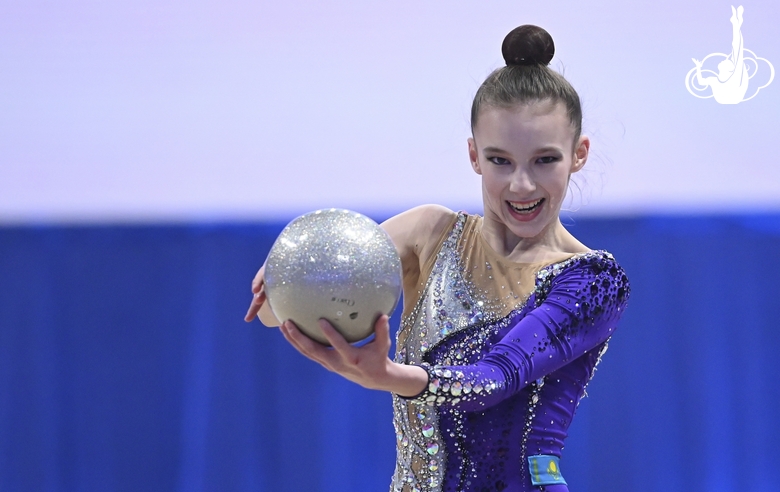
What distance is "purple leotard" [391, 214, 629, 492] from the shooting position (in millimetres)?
1298

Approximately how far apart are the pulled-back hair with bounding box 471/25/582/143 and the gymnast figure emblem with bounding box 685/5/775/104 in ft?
4.85

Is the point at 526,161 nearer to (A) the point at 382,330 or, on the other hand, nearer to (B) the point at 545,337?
(B) the point at 545,337

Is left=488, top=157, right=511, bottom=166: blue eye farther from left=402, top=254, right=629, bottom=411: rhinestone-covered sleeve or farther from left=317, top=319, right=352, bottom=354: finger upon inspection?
left=317, top=319, right=352, bottom=354: finger

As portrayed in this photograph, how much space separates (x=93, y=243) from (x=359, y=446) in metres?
1.08

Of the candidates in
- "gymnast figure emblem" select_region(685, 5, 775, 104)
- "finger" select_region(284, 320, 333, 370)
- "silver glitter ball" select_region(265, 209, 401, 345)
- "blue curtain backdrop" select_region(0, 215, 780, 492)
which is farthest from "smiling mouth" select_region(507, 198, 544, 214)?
"gymnast figure emblem" select_region(685, 5, 775, 104)

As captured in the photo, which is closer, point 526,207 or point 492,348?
point 492,348

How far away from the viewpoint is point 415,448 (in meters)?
1.40

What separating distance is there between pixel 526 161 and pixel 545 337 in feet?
0.95

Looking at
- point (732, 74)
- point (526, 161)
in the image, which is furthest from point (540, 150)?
point (732, 74)

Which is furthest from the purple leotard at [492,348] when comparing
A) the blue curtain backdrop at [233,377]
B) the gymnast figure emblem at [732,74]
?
the gymnast figure emblem at [732,74]

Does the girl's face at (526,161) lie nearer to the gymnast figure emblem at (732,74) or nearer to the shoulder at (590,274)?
the shoulder at (590,274)

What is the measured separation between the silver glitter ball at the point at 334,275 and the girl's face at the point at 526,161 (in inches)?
15.2

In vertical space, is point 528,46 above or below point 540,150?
above

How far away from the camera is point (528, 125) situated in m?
1.35
